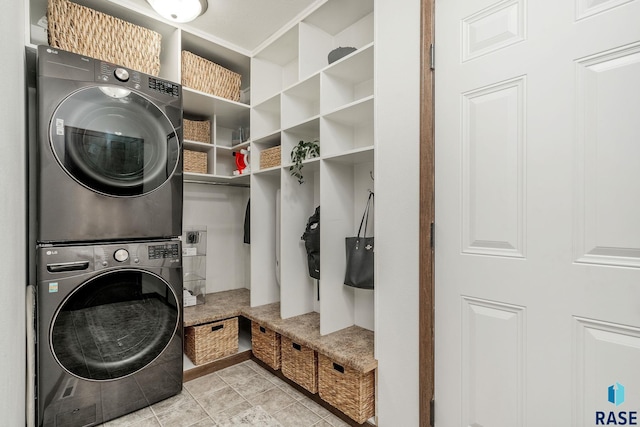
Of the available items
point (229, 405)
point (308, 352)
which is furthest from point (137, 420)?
point (308, 352)

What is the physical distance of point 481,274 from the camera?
1.32m

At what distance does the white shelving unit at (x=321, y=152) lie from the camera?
1992 millimetres

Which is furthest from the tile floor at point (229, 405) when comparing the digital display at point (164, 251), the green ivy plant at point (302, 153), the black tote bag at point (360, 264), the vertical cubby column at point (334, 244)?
the green ivy plant at point (302, 153)

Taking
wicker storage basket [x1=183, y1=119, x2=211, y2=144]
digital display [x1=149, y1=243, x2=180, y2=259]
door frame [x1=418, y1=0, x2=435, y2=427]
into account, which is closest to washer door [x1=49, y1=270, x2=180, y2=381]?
digital display [x1=149, y1=243, x2=180, y2=259]

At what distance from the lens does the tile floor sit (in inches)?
69.6

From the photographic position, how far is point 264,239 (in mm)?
2682

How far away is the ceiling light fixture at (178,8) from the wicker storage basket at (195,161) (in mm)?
968

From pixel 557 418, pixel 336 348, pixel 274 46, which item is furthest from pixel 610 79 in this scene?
pixel 274 46

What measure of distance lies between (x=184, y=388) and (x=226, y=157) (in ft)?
6.87

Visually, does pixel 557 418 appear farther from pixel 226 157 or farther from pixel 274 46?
pixel 226 157

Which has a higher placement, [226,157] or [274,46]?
[274,46]

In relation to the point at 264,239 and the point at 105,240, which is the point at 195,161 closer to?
the point at 264,239

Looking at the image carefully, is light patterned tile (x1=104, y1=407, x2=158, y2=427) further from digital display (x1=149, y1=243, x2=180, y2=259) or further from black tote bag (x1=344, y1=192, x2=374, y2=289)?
black tote bag (x1=344, y1=192, x2=374, y2=289)

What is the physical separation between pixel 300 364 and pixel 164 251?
1.18 metres
